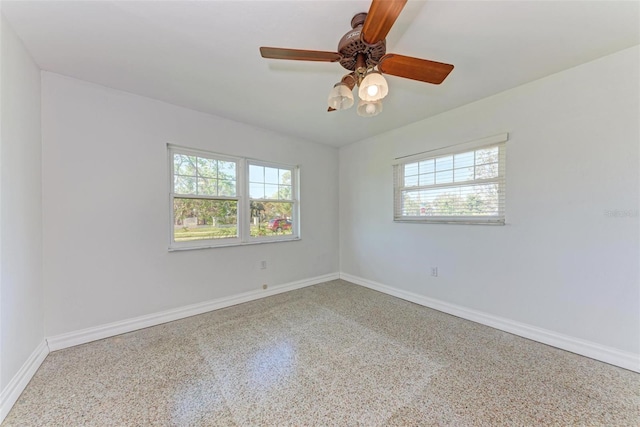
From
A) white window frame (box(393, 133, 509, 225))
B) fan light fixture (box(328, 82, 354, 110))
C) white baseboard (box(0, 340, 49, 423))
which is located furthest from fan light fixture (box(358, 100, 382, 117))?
white baseboard (box(0, 340, 49, 423))

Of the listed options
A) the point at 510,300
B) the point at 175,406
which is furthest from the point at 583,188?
the point at 175,406

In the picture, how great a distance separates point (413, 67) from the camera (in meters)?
1.54

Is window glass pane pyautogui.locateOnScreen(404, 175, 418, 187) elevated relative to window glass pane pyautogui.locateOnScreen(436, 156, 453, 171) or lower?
lower

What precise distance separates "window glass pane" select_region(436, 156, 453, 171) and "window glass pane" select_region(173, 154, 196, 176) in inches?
119

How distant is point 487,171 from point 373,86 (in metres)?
1.97

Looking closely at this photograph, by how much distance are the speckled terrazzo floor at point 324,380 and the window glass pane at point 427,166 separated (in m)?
1.84

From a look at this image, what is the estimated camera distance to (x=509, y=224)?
8.07ft

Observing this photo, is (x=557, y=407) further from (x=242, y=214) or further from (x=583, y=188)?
(x=242, y=214)

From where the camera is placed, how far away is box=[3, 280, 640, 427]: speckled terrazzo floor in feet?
4.70

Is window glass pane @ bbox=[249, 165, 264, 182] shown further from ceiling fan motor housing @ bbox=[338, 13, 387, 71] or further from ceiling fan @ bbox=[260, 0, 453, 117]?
ceiling fan motor housing @ bbox=[338, 13, 387, 71]

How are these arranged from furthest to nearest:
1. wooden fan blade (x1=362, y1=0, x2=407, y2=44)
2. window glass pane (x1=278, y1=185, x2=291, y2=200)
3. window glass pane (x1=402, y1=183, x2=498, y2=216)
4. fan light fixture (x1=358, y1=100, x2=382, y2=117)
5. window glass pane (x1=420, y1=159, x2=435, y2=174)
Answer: window glass pane (x1=278, y1=185, x2=291, y2=200) < window glass pane (x1=420, y1=159, x2=435, y2=174) < window glass pane (x1=402, y1=183, x2=498, y2=216) < fan light fixture (x1=358, y1=100, x2=382, y2=117) < wooden fan blade (x1=362, y1=0, x2=407, y2=44)

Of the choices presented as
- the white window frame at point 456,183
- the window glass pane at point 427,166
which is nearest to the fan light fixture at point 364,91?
the white window frame at point 456,183

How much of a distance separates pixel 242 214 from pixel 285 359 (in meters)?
1.95

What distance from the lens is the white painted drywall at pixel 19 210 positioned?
60.9 inches
